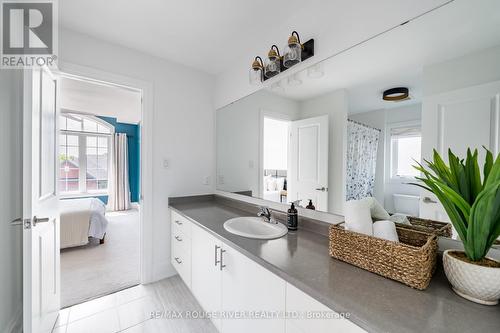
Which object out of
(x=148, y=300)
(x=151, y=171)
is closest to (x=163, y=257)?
(x=148, y=300)

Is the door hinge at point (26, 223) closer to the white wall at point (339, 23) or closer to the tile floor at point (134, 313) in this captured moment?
the tile floor at point (134, 313)

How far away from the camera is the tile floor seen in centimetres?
156

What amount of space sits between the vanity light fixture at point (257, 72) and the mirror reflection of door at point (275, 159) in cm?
35

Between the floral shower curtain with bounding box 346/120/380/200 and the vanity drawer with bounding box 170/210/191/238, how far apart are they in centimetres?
130

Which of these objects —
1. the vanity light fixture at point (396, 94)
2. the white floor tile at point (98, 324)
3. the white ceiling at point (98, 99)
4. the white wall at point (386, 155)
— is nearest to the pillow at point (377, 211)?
the white wall at point (386, 155)

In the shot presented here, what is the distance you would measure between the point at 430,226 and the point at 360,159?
47cm

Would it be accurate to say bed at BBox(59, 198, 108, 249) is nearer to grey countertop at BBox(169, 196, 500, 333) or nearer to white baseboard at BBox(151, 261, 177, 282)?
white baseboard at BBox(151, 261, 177, 282)

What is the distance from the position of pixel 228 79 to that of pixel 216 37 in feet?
1.72

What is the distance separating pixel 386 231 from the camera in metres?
0.92

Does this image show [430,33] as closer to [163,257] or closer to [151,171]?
[151,171]

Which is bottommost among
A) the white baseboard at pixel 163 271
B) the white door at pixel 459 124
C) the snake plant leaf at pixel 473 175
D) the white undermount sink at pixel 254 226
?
the white baseboard at pixel 163 271

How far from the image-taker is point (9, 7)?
131cm

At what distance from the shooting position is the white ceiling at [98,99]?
10.2 feet

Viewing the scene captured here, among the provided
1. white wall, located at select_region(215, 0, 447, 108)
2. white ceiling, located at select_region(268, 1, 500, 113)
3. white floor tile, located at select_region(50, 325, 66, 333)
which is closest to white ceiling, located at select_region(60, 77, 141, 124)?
white wall, located at select_region(215, 0, 447, 108)
